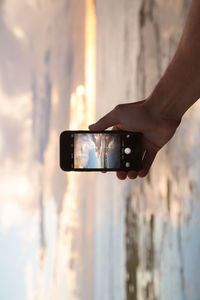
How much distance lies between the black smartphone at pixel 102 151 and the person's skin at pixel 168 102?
24 mm

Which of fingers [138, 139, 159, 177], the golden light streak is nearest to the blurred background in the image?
the golden light streak

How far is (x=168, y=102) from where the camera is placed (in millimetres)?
647

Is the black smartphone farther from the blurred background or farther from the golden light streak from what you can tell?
the golden light streak

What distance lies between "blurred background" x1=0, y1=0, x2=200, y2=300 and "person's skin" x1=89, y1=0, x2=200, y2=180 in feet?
0.86

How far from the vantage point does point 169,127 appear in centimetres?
71

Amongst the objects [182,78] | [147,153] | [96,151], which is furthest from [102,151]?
[182,78]

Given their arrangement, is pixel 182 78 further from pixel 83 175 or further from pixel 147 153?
pixel 83 175

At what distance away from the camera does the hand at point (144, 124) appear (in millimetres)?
709

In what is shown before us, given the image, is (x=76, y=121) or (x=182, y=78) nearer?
(x=182, y=78)

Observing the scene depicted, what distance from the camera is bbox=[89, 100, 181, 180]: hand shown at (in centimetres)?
71

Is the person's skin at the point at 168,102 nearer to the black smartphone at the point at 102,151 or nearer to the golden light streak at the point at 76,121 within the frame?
the black smartphone at the point at 102,151

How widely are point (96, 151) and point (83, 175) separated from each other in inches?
23.3

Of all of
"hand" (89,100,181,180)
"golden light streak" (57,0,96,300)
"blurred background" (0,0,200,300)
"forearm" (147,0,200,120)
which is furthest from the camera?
"golden light streak" (57,0,96,300)

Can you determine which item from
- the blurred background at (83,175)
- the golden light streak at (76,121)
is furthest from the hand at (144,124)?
the golden light streak at (76,121)
